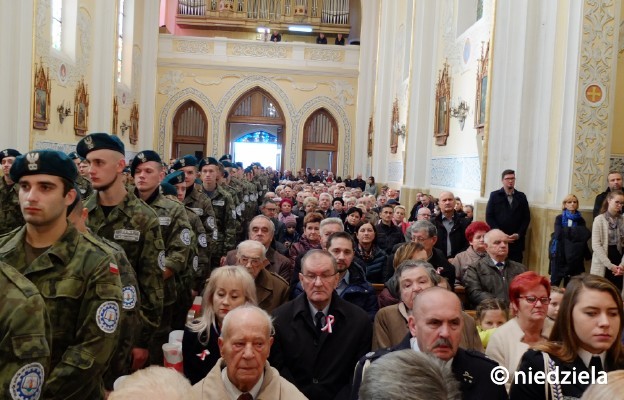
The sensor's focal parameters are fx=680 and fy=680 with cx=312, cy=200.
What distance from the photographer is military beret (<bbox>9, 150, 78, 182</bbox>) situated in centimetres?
293

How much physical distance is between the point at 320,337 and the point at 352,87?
23.6 m

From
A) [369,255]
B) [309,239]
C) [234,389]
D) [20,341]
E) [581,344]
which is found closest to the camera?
[20,341]

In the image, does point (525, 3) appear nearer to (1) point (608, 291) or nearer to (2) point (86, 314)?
(1) point (608, 291)

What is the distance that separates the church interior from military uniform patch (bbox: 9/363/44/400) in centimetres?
823

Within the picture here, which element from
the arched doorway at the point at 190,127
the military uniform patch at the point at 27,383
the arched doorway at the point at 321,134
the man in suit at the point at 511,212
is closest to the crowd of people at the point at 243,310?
the military uniform patch at the point at 27,383

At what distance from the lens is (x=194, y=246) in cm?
574

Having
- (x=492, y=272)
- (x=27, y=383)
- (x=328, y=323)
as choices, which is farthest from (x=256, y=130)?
(x=27, y=383)

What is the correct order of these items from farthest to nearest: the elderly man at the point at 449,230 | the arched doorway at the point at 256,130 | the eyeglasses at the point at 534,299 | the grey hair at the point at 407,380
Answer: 1. the arched doorway at the point at 256,130
2. the elderly man at the point at 449,230
3. the eyeglasses at the point at 534,299
4. the grey hair at the point at 407,380

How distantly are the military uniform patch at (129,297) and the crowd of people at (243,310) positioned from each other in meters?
0.01

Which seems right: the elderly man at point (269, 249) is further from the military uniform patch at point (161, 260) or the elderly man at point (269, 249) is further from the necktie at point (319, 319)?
the necktie at point (319, 319)

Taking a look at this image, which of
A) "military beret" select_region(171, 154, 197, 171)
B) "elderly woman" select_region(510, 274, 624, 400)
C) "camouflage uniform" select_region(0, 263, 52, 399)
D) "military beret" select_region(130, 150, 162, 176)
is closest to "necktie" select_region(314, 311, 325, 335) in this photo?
"elderly woman" select_region(510, 274, 624, 400)

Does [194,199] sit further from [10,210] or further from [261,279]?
[261,279]

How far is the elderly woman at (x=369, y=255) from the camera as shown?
648 centimetres

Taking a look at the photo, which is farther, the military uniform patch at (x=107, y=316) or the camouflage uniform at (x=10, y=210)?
the camouflage uniform at (x=10, y=210)
